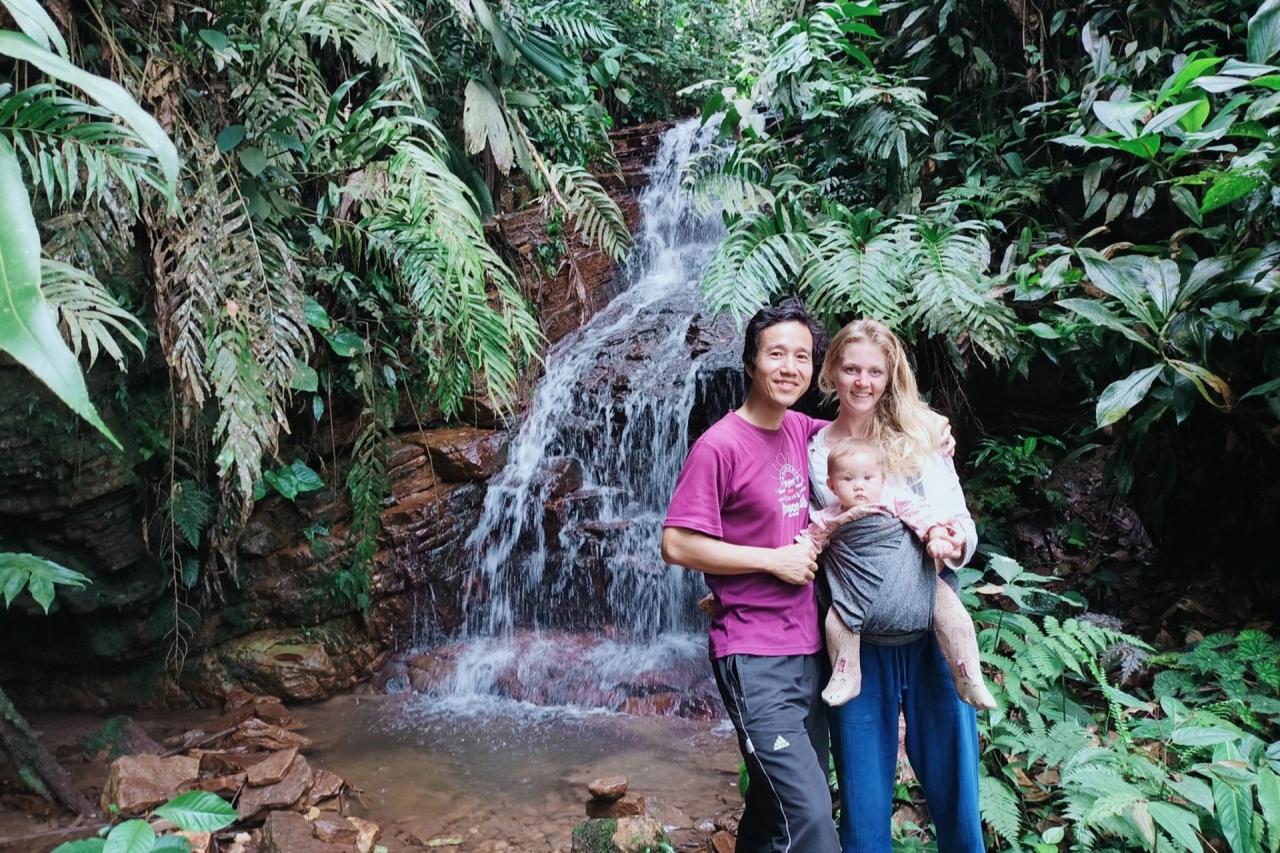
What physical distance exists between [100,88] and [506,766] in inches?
151

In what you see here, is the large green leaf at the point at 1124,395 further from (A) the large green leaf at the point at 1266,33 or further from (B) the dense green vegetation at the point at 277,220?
(B) the dense green vegetation at the point at 277,220

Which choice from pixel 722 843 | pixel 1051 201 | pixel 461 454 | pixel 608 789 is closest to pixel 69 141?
pixel 608 789

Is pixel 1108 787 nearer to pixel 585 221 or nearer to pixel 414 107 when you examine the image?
pixel 585 221

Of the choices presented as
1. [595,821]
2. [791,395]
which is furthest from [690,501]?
[595,821]

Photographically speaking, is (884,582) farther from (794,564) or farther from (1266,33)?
(1266,33)

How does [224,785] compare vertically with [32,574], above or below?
below

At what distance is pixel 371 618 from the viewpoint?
18.4 feet

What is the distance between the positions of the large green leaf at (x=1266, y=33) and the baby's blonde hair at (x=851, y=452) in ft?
6.81

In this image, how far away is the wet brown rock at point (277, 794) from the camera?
134 inches

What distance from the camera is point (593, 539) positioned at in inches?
223

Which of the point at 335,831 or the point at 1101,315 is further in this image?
the point at 335,831

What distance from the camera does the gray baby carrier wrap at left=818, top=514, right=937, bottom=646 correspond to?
1.97 m

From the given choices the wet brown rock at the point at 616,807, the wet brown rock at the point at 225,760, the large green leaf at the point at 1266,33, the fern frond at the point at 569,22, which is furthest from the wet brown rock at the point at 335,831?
the fern frond at the point at 569,22

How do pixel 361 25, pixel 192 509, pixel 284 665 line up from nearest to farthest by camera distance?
pixel 361 25 < pixel 192 509 < pixel 284 665
